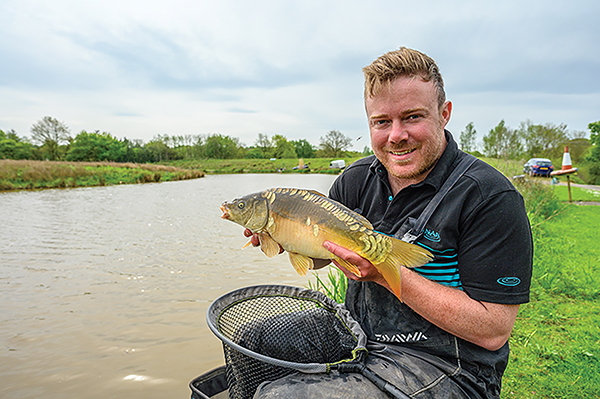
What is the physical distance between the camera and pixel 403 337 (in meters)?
1.80

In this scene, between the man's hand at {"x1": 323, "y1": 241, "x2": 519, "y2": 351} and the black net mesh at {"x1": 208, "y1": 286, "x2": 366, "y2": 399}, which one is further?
the black net mesh at {"x1": 208, "y1": 286, "x2": 366, "y2": 399}

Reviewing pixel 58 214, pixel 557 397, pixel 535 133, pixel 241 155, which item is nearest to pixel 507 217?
pixel 557 397

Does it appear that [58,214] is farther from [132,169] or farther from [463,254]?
[132,169]

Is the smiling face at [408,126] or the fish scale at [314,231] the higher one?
the smiling face at [408,126]

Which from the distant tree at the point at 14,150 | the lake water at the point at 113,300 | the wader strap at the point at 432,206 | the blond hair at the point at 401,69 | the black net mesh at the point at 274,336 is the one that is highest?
the distant tree at the point at 14,150

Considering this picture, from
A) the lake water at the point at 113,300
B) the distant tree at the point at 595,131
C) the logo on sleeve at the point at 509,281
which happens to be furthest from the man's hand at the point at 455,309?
the distant tree at the point at 595,131

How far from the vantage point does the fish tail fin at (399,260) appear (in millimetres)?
1623

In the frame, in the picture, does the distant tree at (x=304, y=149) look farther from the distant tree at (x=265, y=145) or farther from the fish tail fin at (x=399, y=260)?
the fish tail fin at (x=399, y=260)

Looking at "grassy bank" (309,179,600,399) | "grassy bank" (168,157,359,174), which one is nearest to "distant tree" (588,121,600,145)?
"grassy bank" (309,179,600,399)

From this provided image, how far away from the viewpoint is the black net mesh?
1830 mm

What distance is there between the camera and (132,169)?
1296 inches

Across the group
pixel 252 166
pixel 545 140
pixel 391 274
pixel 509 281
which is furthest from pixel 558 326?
pixel 252 166

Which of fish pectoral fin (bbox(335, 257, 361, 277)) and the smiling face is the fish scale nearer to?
fish pectoral fin (bbox(335, 257, 361, 277))

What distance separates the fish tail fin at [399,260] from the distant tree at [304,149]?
3057 inches
